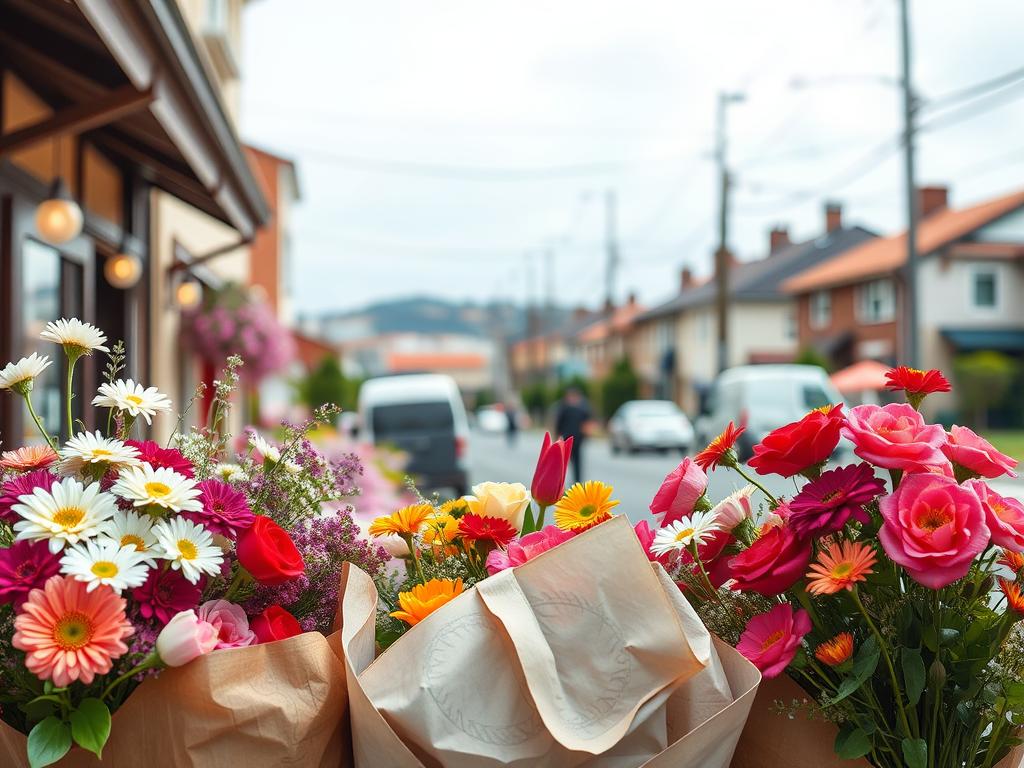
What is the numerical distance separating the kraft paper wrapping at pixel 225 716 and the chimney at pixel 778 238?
197 feet

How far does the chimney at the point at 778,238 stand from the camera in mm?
59875

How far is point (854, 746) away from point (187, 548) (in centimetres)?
83

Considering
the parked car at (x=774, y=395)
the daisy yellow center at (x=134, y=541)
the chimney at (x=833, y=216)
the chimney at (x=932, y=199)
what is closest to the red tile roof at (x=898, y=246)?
the chimney at (x=932, y=199)

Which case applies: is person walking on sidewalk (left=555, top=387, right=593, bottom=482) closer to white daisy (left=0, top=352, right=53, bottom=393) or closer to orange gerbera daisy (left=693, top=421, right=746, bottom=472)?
orange gerbera daisy (left=693, top=421, right=746, bottom=472)

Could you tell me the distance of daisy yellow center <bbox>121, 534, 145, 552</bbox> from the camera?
138 centimetres

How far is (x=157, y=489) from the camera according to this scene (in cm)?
143

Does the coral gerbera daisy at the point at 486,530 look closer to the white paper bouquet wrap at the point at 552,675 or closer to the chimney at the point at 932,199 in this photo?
the white paper bouquet wrap at the point at 552,675

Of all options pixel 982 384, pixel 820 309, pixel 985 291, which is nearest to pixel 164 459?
pixel 982 384

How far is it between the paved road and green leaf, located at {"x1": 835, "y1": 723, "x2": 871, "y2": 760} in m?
0.38

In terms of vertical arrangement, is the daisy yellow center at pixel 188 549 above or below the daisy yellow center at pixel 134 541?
below

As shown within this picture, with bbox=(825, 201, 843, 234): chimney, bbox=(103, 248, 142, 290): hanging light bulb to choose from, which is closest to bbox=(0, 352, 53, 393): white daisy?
bbox=(103, 248, 142, 290): hanging light bulb

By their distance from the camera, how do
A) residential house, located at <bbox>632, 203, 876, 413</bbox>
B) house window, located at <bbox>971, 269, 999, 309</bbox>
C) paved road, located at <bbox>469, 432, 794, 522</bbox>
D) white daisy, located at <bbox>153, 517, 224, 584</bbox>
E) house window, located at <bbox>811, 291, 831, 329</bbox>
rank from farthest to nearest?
residential house, located at <bbox>632, 203, 876, 413</bbox>
house window, located at <bbox>811, 291, 831, 329</bbox>
house window, located at <bbox>971, 269, 999, 309</bbox>
paved road, located at <bbox>469, 432, 794, 522</bbox>
white daisy, located at <bbox>153, 517, 224, 584</bbox>

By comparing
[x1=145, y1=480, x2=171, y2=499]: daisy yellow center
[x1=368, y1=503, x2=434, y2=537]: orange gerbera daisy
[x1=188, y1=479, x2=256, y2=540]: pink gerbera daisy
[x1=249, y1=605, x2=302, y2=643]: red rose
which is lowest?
[x1=249, y1=605, x2=302, y2=643]: red rose

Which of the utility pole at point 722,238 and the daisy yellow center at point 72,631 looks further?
the utility pole at point 722,238
